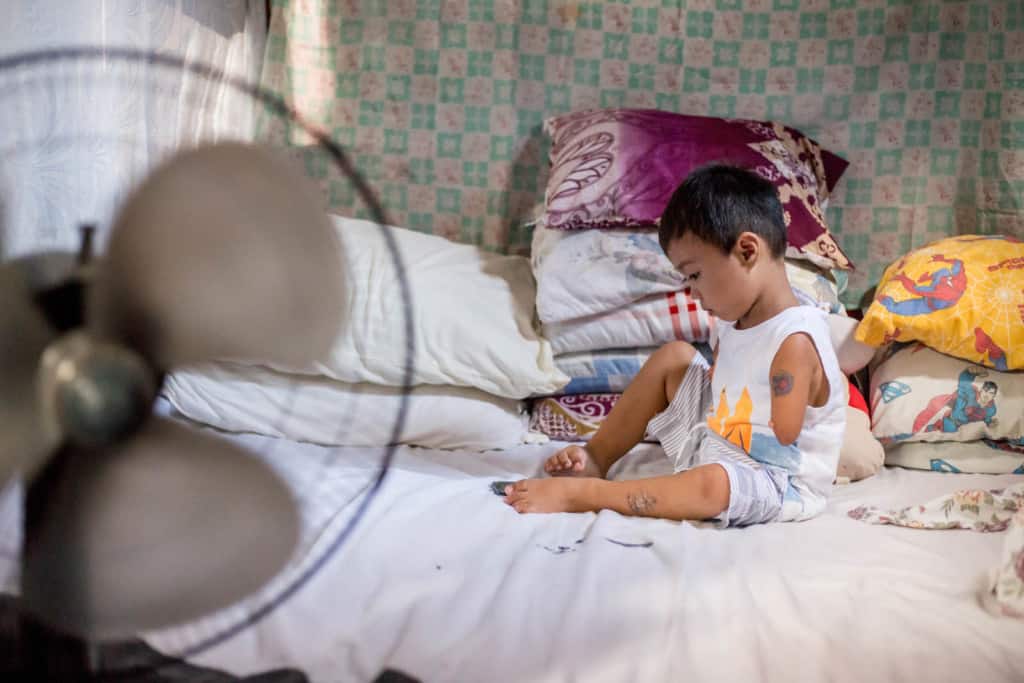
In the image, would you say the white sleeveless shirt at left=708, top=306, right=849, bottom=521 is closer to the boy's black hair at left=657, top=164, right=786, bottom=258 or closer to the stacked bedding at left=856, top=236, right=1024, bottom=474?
the boy's black hair at left=657, top=164, right=786, bottom=258

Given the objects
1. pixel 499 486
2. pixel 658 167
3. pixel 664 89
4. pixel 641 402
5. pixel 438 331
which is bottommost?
pixel 499 486

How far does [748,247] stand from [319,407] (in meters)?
0.83

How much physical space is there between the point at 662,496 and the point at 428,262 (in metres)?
0.73

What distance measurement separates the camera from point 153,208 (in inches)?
30.6

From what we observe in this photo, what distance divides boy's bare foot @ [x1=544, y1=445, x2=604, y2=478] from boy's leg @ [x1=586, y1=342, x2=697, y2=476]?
5 cm

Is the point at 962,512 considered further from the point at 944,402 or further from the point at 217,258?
the point at 217,258

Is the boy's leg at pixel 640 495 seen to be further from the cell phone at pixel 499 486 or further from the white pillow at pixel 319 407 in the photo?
the white pillow at pixel 319 407

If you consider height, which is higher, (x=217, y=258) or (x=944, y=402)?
(x=217, y=258)

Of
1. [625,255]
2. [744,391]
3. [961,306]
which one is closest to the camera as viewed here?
[744,391]

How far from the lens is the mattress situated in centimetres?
100

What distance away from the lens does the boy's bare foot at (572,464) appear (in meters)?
1.65

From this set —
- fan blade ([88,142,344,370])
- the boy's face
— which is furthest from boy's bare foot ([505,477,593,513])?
fan blade ([88,142,344,370])

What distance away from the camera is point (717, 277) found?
153cm

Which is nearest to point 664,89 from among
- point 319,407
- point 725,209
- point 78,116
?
point 725,209
